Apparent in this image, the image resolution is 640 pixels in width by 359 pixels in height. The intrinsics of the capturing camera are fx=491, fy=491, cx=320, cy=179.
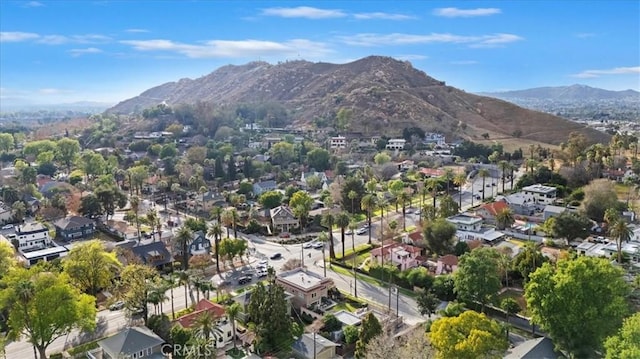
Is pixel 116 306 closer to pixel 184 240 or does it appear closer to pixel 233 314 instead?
pixel 184 240

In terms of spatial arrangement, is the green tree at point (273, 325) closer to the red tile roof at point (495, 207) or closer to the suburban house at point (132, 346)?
A: the suburban house at point (132, 346)

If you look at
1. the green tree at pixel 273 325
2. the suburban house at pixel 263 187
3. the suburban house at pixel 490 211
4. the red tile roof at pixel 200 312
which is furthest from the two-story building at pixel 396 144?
the green tree at pixel 273 325

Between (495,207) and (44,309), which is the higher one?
(495,207)

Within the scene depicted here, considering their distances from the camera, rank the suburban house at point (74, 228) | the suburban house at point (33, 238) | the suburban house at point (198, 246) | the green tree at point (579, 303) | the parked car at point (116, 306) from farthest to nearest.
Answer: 1. the suburban house at point (74, 228)
2. the suburban house at point (33, 238)
3. the suburban house at point (198, 246)
4. the parked car at point (116, 306)
5. the green tree at point (579, 303)

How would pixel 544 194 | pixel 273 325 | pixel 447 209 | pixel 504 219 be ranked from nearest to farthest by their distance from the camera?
pixel 273 325 → pixel 504 219 → pixel 447 209 → pixel 544 194

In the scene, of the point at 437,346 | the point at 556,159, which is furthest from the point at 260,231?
the point at 556,159

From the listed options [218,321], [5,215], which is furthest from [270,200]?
[5,215]

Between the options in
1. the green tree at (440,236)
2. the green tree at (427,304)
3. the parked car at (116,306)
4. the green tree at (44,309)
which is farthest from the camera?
the green tree at (440,236)
